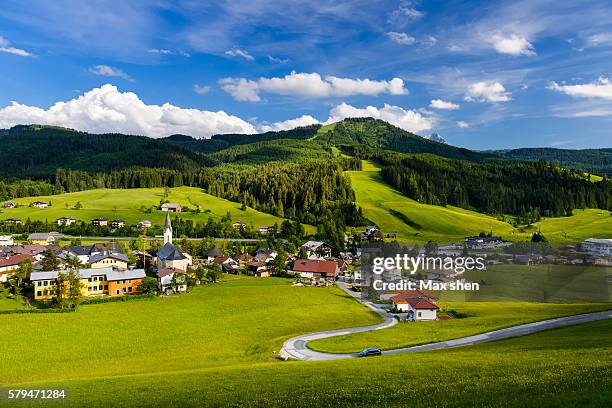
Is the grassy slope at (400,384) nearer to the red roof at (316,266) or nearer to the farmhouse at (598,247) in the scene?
the red roof at (316,266)

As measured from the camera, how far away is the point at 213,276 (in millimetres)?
88812

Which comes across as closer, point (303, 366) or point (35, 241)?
point (303, 366)

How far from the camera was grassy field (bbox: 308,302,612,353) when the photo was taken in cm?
4212

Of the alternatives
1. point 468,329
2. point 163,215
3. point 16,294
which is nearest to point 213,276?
point 16,294

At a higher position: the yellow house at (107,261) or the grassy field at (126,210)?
the grassy field at (126,210)

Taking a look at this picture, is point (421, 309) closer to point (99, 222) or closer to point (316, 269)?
point (316, 269)

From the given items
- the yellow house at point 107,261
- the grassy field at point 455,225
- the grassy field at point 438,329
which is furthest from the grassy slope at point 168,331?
the grassy field at point 455,225

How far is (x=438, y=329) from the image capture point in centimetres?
4853

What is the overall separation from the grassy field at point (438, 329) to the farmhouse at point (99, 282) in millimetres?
48480

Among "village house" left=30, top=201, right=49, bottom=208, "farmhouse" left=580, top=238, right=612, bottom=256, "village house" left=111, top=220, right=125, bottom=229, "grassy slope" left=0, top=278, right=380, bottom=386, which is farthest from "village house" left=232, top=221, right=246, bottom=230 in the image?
"farmhouse" left=580, top=238, right=612, bottom=256

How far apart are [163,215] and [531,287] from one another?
133480 mm

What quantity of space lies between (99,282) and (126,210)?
101953mm

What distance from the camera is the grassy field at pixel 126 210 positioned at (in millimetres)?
155875

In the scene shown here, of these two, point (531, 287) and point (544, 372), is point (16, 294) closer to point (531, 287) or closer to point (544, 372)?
point (544, 372)
